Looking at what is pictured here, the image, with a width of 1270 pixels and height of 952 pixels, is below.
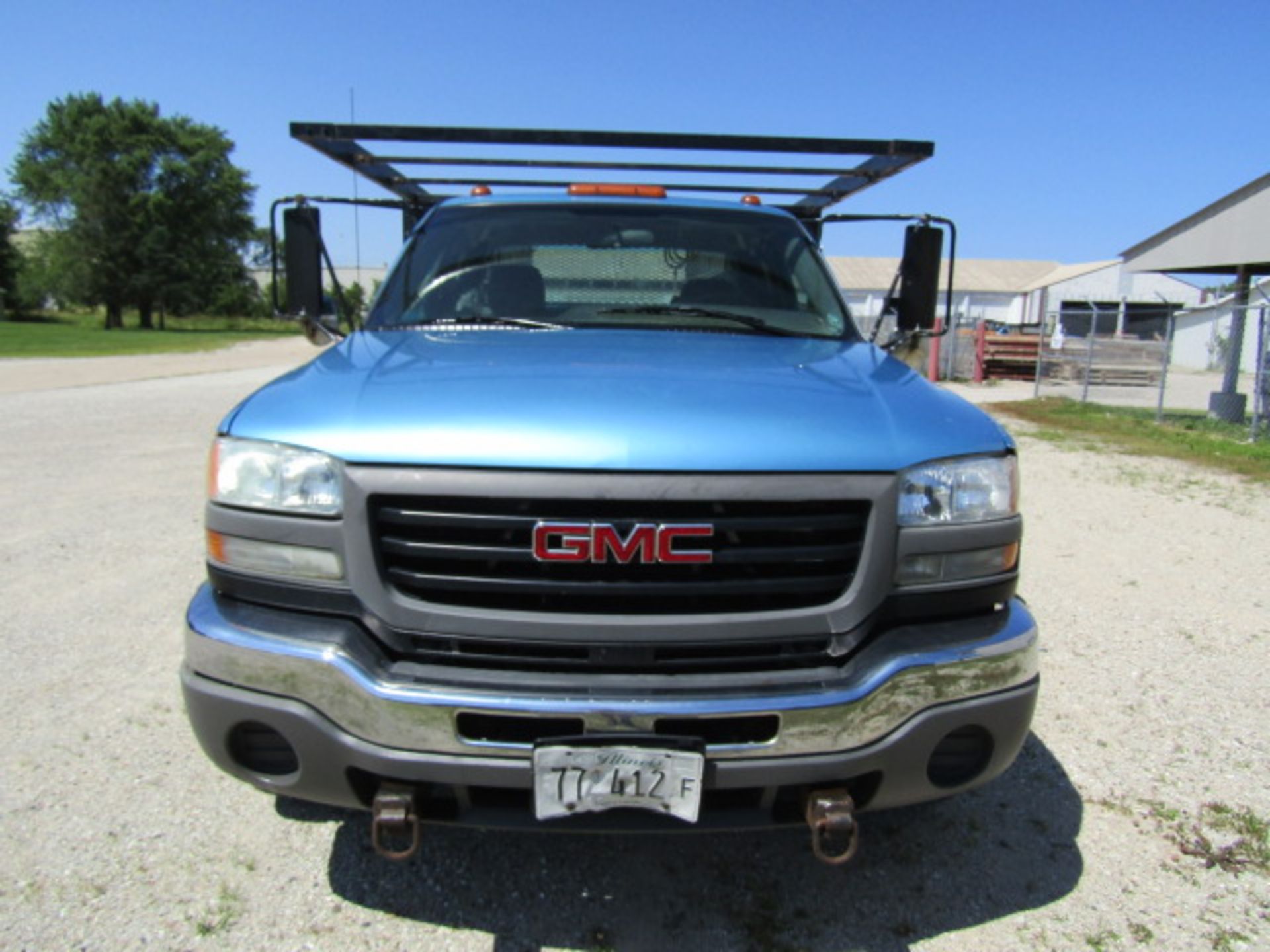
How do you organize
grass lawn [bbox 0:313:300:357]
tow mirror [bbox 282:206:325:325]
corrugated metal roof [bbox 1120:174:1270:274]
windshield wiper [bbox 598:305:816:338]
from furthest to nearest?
grass lawn [bbox 0:313:300:357], corrugated metal roof [bbox 1120:174:1270:274], tow mirror [bbox 282:206:325:325], windshield wiper [bbox 598:305:816:338]

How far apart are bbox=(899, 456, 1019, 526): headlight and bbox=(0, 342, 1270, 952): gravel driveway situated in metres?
1.12

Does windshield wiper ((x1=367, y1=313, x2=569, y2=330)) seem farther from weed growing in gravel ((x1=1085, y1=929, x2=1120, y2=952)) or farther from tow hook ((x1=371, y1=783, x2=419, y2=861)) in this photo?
weed growing in gravel ((x1=1085, y1=929, x2=1120, y2=952))

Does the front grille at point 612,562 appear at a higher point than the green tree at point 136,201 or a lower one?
lower

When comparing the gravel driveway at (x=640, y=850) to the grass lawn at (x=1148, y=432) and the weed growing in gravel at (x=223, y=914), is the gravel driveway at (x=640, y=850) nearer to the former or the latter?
the weed growing in gravel at (x=223, y=914)

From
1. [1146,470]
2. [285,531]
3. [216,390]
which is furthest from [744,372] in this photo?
[216,390]

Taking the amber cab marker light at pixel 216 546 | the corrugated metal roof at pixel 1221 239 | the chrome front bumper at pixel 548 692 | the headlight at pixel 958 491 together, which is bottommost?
the chrome front bumper at pixel 548 692

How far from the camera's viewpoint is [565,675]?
6.59ft

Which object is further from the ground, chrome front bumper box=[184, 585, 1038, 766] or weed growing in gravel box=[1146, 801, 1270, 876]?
chrome front bumper box=[184, 585, 1038, 766]

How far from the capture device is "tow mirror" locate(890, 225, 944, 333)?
379 centimetres

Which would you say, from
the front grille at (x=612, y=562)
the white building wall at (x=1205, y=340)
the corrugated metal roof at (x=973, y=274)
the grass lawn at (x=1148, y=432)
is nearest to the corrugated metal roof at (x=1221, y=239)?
the grass lawn at (x=1148, y=432)

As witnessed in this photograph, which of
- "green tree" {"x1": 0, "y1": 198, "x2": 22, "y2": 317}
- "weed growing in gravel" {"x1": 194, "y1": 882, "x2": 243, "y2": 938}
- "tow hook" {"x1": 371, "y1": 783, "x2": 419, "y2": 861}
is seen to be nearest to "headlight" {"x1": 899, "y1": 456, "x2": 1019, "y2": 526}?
"tow hook" {"x1": 371, "y1": 783, "x2": 419, "y2": 861}

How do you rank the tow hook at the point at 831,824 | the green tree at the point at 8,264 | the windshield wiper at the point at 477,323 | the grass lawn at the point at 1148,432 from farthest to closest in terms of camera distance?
the green tree at the point at 8,264
the grass lawn at the point at 1148,432
the windshield wiper at the point at 477,323
the tow hook at the point at 831,824

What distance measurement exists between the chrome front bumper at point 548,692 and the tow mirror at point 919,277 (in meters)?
2.06

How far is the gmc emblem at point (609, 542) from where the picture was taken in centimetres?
196
